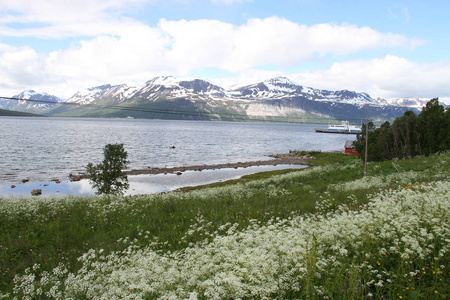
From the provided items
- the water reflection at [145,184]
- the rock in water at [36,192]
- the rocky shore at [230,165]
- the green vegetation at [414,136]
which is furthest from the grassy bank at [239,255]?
the rocky shore at [230,165]

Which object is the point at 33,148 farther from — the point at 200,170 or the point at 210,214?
the point at 210,214

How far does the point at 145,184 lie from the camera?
54938mm

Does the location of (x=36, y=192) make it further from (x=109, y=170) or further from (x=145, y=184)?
(x=109, y=170)

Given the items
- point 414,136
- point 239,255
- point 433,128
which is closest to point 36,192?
point 239,255

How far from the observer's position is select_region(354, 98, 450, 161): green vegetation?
2239 inches

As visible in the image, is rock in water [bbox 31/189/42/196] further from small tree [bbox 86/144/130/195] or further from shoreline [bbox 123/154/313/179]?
small tree [bbox 86/144/130/195]

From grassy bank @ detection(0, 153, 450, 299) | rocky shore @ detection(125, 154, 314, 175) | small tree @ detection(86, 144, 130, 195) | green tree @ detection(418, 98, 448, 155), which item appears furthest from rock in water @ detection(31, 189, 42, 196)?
green tree @ detection(418, 98, 448, 155)

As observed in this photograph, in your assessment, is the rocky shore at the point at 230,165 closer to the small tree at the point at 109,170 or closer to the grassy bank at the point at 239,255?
the small tree at the point at 109,170

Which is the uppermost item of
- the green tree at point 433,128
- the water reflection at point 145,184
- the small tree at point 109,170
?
the green tree at point 433,128

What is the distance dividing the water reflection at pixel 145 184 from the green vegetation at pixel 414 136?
97.1ft

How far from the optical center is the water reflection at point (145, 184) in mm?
46281

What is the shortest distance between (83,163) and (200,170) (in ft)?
98.7

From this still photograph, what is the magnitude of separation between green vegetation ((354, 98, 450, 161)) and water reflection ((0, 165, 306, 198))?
2960cm

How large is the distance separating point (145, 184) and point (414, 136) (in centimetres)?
5751
